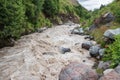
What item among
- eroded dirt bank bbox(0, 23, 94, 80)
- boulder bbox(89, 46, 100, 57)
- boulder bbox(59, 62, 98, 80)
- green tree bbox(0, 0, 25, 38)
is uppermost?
green tree bbox(0, 0, 25, 38)

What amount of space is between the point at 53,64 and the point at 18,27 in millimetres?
10447

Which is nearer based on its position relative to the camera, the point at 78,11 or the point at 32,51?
the point at 32,51

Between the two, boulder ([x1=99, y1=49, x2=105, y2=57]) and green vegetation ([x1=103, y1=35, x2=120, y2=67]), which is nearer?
green vegetation ([x1=103, y1=35, x2=120, y2=67])

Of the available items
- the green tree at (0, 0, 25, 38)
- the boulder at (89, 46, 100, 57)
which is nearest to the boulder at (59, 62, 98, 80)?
the boulder at (89, 46, 100, 57)

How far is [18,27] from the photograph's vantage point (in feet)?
102

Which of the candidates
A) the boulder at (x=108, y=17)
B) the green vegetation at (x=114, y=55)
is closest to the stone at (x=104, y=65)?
the green vegetation at (x=114, y=55)

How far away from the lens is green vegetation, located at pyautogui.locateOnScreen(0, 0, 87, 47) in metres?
29.4

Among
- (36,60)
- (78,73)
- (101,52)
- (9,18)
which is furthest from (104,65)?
(9,18)

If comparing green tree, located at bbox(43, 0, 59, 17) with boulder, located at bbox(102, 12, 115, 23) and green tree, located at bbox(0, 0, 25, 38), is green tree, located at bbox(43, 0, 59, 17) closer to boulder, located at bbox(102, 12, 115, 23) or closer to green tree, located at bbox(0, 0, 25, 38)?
boulder, located at bbox(102, 12, 115, 23)

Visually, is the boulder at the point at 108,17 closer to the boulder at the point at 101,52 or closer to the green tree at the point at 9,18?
the boulder at the point at 101,52

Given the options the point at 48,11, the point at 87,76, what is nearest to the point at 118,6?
the point at 87,76

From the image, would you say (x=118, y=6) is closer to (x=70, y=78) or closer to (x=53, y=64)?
(x=53, y=64)

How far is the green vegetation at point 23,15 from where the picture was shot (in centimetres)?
2940

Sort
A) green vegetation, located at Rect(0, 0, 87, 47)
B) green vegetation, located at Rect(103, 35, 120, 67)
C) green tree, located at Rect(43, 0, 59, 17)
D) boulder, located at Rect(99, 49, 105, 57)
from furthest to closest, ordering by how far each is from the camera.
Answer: green tree, located at Rect(43, 0, 59, 17) → green vegetation, located at Rect(0, 0, 87, 47) → boulder, located at Rect(99, 49, 105, 57) → green vegetation, located at Rect(103, 35, 120, 67)
